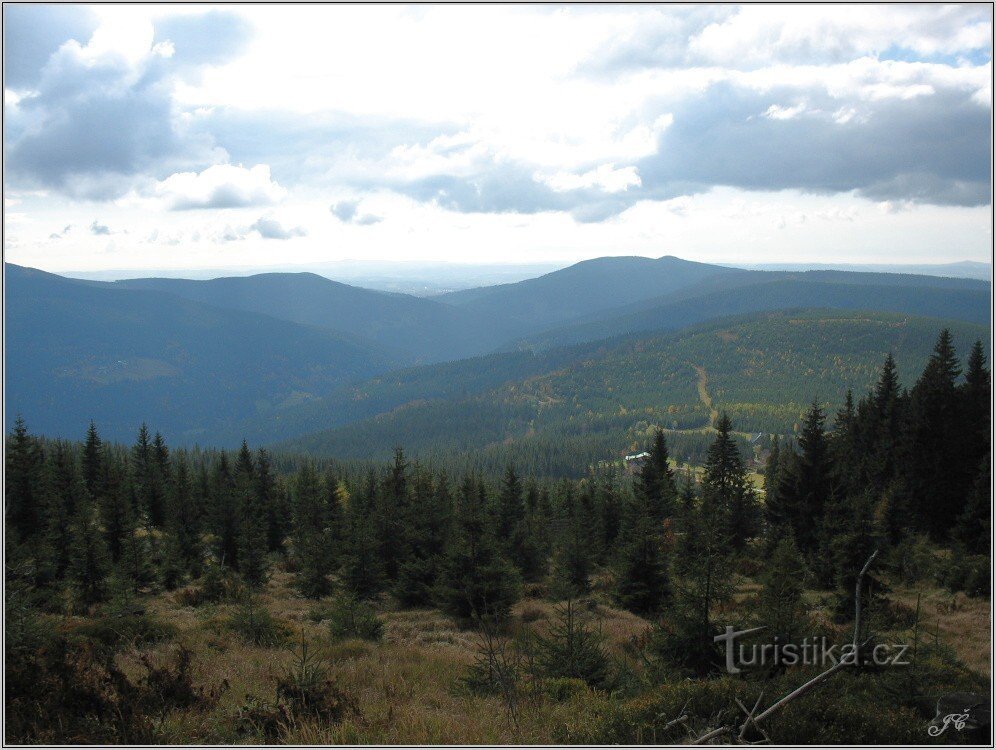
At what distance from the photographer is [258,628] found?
15.4m

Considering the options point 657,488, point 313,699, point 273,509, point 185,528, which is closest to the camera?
point 313,699

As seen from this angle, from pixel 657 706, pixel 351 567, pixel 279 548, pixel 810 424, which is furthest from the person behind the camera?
pixel 279 548

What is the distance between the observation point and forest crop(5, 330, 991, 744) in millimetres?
8086

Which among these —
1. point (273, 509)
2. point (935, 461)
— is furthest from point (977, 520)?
point (273, 509)

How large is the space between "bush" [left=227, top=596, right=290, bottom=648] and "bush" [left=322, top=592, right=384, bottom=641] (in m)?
1.40

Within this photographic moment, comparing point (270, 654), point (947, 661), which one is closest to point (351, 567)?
point (270, 654)

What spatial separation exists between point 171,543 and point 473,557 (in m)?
20.6

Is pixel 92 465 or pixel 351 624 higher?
pixel 351 624

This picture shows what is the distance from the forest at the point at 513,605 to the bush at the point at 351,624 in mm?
71

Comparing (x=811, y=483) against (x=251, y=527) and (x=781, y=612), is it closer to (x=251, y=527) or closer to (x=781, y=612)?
(x=781, y=612)

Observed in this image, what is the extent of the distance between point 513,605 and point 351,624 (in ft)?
30.8

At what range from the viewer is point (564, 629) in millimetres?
12258

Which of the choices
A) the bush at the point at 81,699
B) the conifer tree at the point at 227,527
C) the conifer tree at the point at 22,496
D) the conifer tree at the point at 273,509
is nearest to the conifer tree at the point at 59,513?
the conifer tree at the point at 22,496

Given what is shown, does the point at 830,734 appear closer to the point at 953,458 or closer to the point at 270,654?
the point at 270,654
